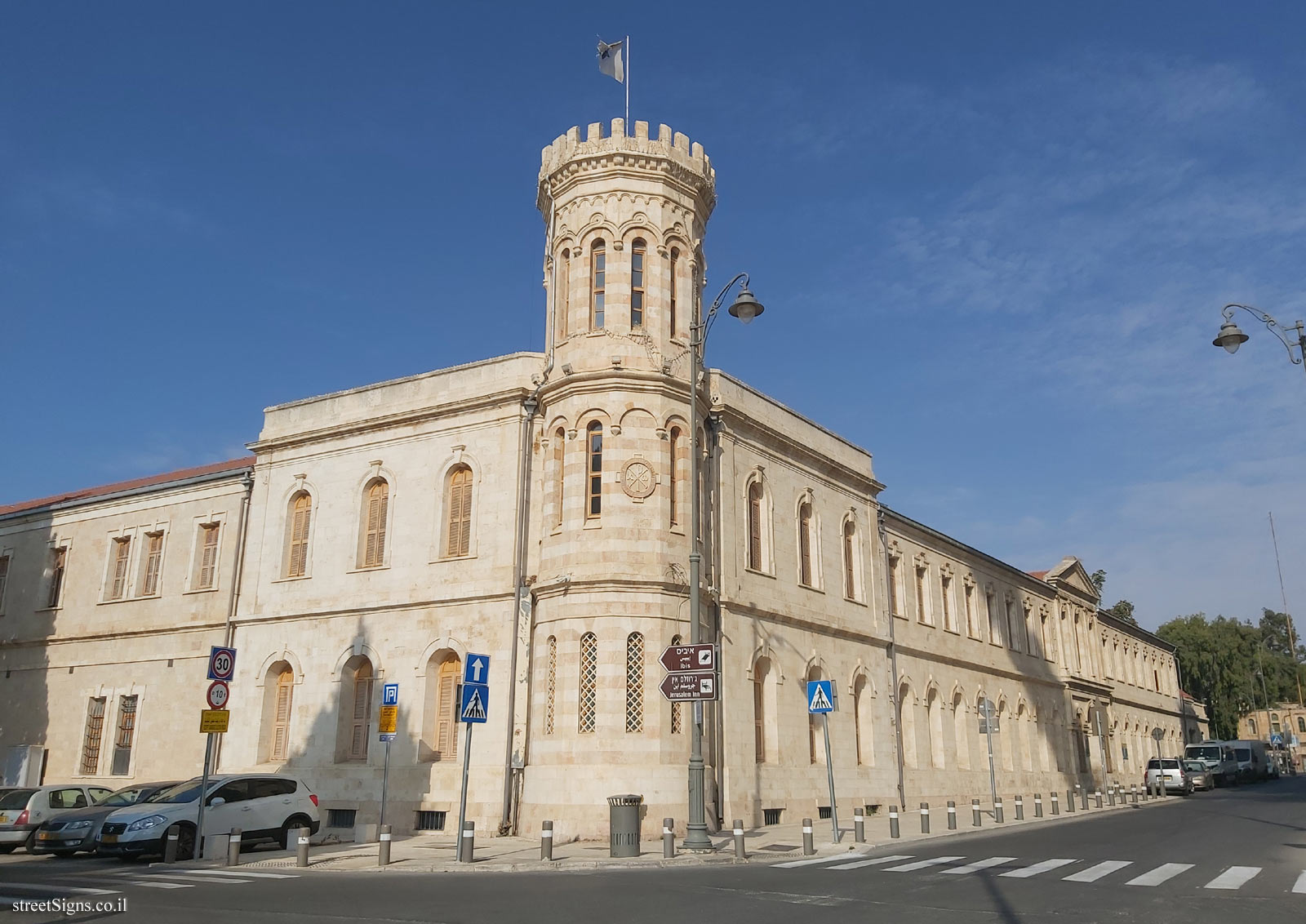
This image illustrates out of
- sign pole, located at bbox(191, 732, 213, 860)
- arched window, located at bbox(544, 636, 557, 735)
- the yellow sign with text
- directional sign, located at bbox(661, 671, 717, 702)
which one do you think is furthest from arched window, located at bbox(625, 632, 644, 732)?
sign pole, located at bbox(191, 732, 213, 860)

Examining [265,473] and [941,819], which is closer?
[941,819]

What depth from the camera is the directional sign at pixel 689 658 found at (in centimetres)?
1750

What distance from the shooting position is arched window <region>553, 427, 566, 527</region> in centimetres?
2325

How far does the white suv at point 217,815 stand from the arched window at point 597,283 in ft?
39.3

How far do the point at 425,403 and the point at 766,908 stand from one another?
18957 millimetres

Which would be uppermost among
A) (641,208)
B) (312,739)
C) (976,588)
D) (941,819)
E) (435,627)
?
(641,208)

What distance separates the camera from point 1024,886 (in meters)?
12.4

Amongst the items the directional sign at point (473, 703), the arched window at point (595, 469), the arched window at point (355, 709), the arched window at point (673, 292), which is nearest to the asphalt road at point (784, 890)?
the directional sign at point (473, 703)

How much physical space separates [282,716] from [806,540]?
15313 millimetres

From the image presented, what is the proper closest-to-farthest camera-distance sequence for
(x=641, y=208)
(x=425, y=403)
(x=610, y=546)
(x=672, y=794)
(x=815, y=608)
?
(x=672, y=794), (x=610, y=546), (x=641, y=208), (x=425, y=403), (x=815, y=608)

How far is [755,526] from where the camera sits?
27719 mm

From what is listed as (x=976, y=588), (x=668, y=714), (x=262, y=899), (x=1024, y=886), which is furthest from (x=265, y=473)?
(x=976, y=588)

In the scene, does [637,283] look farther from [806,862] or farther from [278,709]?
[278,709]

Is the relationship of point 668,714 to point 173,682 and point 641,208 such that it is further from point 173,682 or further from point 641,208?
point 173,682
